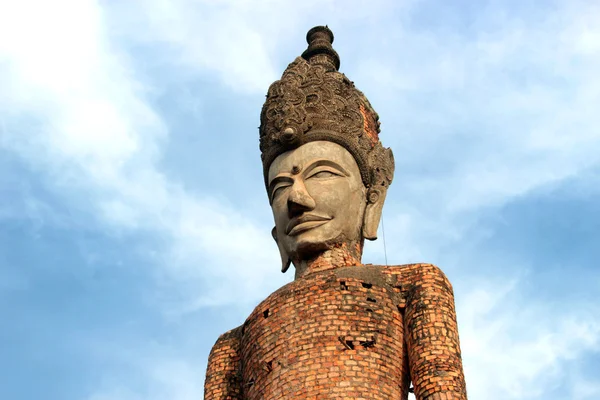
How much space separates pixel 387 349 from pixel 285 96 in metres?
5.17

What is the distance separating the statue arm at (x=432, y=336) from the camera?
13.8 meters

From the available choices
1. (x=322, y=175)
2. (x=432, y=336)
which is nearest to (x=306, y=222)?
(x=322, y=175)

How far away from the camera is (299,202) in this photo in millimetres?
16328

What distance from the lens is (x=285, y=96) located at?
17.7 m

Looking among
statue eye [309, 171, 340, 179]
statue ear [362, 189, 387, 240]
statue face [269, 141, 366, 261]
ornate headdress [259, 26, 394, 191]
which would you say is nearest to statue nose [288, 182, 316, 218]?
statue face [269, 141, 366, 261]

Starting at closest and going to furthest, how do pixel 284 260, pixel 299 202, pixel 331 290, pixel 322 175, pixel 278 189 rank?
pixel 331 290
pixel 299 202
pixel 322 175
pixel 278 189
pixel 284 260

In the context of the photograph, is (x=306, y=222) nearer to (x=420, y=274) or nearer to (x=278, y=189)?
→ (x=278, y=189)

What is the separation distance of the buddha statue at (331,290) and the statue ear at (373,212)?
17 mm

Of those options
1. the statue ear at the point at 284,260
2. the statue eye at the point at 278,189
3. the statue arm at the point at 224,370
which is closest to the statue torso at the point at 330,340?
the statue arm at the point at 224,370

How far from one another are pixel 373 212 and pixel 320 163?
4.25ft

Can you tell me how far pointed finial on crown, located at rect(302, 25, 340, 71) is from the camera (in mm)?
19422

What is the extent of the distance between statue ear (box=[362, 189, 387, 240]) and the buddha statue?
2 cm

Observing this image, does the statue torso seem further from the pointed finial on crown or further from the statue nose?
the pointed finial on crown

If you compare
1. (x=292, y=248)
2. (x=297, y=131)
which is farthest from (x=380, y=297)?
(x=297, y=131)
